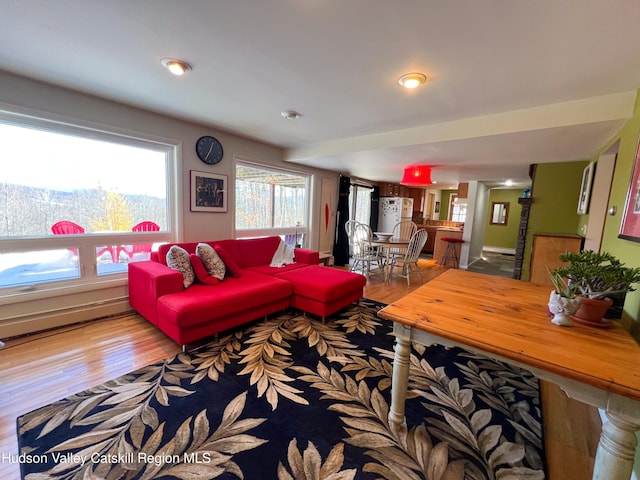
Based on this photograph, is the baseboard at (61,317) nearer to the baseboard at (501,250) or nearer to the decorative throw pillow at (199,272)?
the decorative throw pillow at (199,272)

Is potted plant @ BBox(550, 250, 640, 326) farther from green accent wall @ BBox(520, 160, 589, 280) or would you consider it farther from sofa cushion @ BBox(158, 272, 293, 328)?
green accent wall @ BBox(520, 160, 589, 280)

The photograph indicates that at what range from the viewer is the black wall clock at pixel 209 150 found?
135 inches

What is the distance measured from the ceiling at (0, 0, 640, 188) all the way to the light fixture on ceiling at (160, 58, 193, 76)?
49 mm

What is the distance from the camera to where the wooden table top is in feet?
2.98

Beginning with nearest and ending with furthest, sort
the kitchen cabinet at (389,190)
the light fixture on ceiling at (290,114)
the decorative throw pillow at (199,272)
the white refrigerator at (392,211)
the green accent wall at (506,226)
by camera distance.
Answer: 1. the decorative throw pillow at (199,272)
2. the light fixture on ceiling at (290,114)
3. the white refrigerator at (392,211)
4. the kitchen cabinet at (389,190)
5. the green accent wall at (506,226)

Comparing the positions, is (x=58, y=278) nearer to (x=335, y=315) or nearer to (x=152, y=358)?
(x=152, y=358)

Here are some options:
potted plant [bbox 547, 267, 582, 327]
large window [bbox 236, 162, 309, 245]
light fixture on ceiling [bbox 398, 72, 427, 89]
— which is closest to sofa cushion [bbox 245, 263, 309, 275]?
large window [bbox 236, 162, 309, 245]

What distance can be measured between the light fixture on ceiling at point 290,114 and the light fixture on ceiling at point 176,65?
1062 millimetres

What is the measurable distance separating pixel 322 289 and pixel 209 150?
2385 mm

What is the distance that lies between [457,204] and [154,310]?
30.9 ft

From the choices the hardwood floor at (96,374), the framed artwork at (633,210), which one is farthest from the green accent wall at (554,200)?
the hardwood floor at (96,374)

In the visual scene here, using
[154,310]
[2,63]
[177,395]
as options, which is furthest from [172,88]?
[177,395]

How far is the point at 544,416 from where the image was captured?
1.68 m

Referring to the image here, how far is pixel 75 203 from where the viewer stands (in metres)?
2.67
